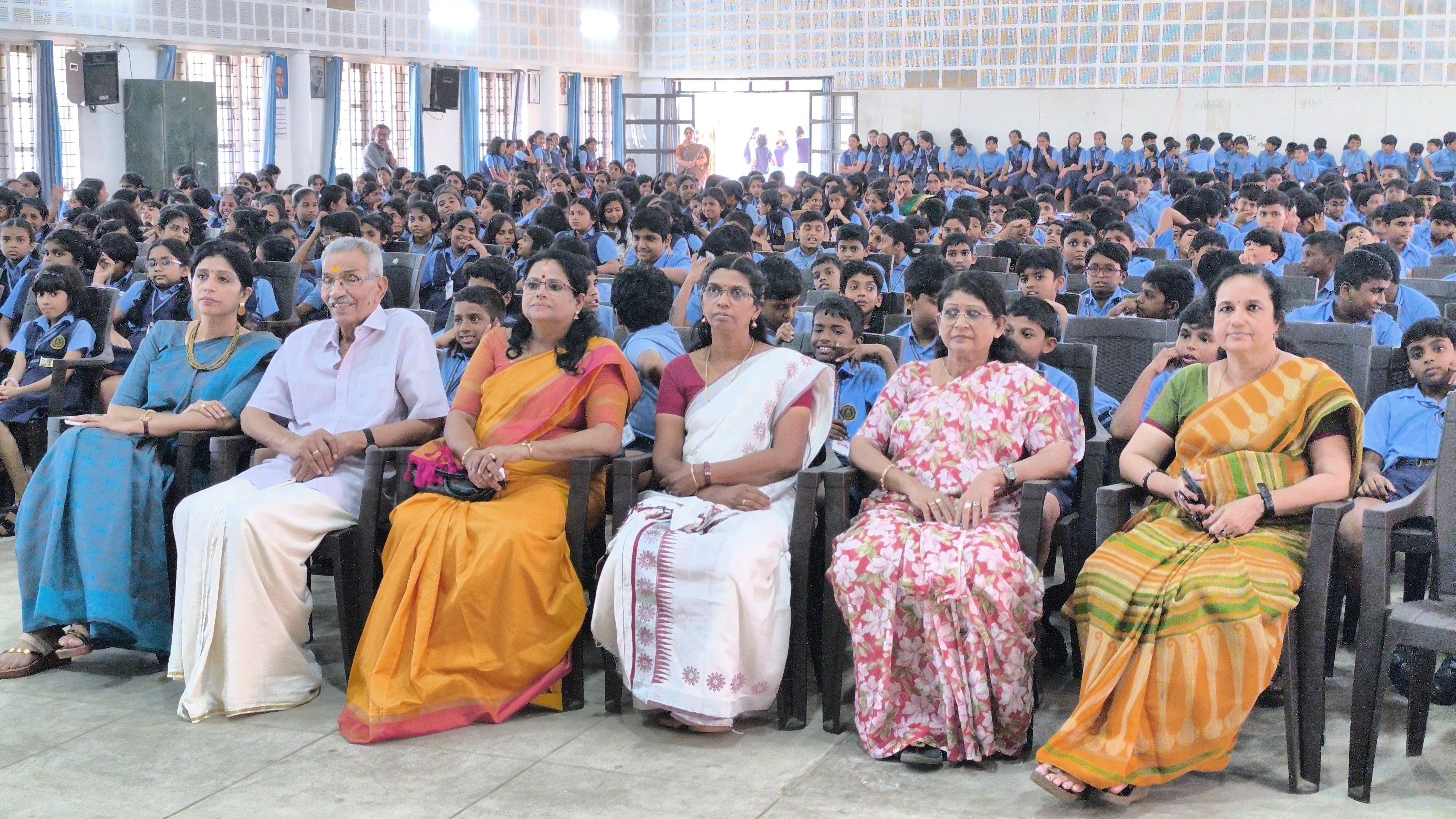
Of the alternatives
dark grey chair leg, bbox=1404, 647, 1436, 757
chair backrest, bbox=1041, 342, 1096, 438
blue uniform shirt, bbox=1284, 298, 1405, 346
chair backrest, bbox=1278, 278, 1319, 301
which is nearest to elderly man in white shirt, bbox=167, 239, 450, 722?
chair backrest, bbox=1041, 342, 1096, 438

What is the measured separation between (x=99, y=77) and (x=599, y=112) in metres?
8.90

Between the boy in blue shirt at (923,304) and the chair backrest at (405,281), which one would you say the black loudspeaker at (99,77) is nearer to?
the chair backrest at (405,281)

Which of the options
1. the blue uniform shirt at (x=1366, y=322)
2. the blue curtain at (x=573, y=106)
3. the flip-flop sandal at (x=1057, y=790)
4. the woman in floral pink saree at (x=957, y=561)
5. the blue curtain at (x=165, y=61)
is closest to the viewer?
the flip-flop sandal at (x=1057, y=790)

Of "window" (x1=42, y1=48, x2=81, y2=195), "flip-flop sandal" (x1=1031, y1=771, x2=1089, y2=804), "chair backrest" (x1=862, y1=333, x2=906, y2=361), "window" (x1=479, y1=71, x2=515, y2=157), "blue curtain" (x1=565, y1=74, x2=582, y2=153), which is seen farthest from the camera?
"blue curtain" (x1=565, y1=74, x2=582, y2=153)

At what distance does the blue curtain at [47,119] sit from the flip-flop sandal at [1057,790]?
12986 millimetres

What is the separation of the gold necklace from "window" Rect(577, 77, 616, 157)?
1728 centimetres

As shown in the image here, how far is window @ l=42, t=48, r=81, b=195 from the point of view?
13.9m

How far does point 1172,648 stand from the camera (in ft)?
9.12

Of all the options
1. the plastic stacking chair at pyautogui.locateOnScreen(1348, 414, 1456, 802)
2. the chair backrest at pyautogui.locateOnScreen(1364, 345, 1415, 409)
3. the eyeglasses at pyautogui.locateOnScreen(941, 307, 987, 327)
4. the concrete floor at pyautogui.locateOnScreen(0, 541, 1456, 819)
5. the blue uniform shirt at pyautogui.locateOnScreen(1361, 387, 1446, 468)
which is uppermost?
the eyeglasses at pyautogui.locateOnScreen(941, 307, 987, 327)

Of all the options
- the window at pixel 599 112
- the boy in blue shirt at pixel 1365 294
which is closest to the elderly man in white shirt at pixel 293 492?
the boy in blue shirt at pixel 1365 294

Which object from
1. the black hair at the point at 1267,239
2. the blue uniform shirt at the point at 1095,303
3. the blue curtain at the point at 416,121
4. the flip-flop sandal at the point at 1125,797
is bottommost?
the flip-flop sandal at the point at 1125,797

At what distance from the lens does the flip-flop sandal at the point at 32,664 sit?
11.7ft

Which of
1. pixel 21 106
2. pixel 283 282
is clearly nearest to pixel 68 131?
pixel 21 106

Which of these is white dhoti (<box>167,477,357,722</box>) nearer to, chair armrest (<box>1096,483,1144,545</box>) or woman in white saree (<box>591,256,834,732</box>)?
woman in white saree (<box>591,256,834,732</box>)
